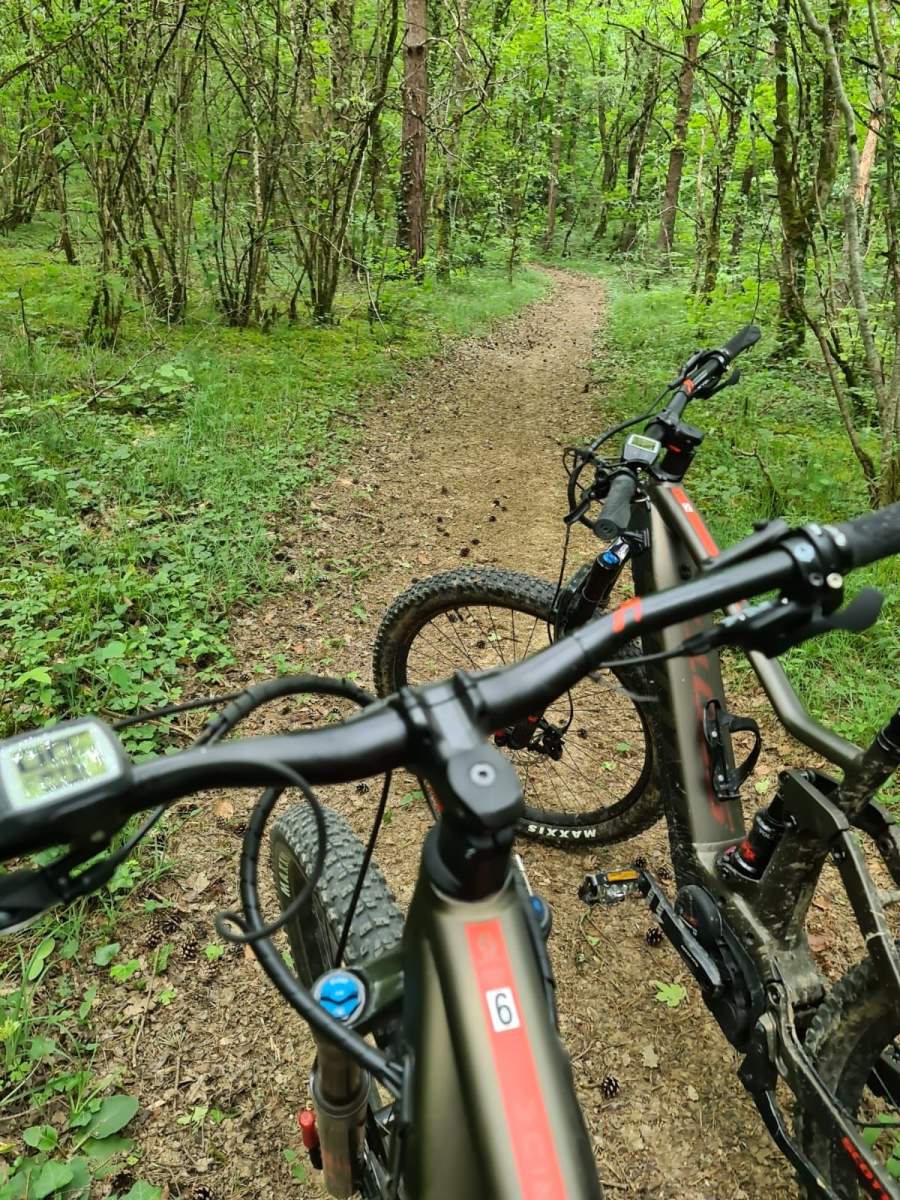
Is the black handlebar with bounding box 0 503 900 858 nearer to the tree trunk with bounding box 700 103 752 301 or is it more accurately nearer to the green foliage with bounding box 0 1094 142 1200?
the green foliage with bounding box 0 1094 142 1200

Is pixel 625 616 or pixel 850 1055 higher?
pixel 625 616

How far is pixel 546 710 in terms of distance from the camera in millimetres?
2779

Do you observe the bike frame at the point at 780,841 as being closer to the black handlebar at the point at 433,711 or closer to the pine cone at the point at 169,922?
the black handlebar at the point at 433,711

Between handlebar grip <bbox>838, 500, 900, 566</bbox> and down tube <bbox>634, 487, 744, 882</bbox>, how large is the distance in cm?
104

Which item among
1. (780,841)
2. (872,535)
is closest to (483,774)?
(872,535)

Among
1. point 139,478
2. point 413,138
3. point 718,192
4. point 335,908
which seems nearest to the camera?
point 335,908

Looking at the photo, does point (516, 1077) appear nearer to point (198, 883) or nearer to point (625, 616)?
point (625, 616)

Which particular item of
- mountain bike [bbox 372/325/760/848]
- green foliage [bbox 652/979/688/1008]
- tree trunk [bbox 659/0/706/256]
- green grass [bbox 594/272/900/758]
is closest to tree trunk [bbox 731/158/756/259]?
tree trunk [bbox 659/0/706/256]

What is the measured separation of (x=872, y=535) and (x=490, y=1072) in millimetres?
923

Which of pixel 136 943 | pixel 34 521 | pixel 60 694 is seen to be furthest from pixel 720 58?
pixel 136 943

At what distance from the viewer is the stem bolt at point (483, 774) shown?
2.63 feet

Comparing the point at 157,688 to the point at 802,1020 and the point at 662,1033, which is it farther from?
the point at 802,1020

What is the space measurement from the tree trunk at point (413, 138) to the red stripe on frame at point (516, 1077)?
1014 cm

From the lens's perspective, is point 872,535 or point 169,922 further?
Result: point 169,922
